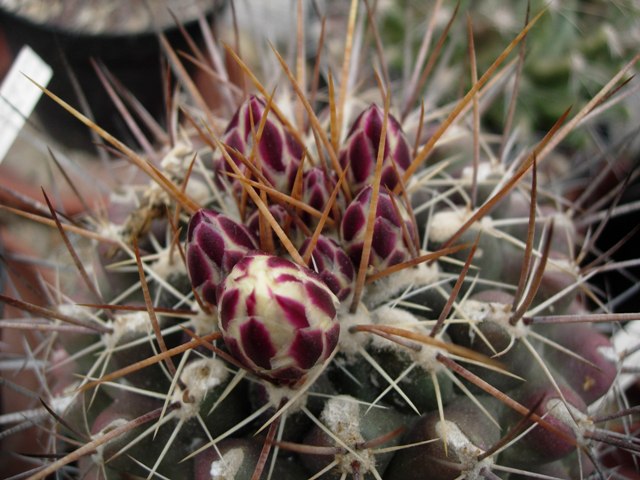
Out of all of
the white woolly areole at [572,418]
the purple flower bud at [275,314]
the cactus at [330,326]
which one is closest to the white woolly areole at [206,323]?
the cactus at [330,326]

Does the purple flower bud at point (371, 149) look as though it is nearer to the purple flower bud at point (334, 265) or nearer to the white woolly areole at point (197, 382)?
the purple flower bud at point (334, 265)

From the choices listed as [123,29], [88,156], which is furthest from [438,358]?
[88,156]

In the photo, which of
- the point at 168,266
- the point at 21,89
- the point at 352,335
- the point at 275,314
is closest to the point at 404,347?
the point at 352,335

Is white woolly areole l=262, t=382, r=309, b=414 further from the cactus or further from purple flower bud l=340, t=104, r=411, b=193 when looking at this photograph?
purple flower bud l=340, t=104, r=411, b=193

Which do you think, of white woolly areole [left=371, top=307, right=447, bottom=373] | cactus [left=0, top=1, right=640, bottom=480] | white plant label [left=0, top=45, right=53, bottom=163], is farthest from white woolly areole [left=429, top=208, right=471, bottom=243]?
white plant label [left=0, top=45, right=53, bottom=163]

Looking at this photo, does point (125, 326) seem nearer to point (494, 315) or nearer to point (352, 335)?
point (352, 335)
